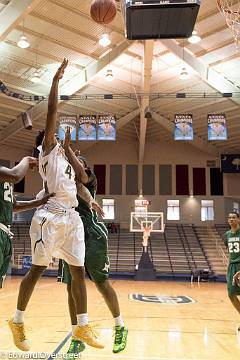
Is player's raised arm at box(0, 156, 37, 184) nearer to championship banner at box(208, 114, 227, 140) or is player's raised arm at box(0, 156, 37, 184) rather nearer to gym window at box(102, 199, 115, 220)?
championship banner at box(208, 114, 227, 140)

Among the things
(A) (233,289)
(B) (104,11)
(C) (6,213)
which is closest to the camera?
(C) (6,213)

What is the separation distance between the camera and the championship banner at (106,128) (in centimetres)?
1516

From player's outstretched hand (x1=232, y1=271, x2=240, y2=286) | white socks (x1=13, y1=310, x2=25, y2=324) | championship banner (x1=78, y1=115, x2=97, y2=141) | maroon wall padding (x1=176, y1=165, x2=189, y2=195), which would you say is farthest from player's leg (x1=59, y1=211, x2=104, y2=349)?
maroon wall padding (x1=176, y1=165, x2=189, y2=195)

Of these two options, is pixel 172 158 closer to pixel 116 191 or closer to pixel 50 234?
pixel 116 191

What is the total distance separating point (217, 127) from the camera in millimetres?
14289

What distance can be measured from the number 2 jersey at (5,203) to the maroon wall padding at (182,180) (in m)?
22.3

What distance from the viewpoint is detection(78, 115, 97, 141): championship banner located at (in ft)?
49.7

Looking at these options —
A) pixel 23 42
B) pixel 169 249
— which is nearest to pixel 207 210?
pixel 169 249

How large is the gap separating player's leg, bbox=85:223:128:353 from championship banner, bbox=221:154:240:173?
71.8ft

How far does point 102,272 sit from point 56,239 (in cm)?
72

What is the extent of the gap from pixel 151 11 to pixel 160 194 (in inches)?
845

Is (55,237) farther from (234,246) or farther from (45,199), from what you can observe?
(234,246)

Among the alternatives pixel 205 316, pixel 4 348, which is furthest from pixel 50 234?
pixel 205 316

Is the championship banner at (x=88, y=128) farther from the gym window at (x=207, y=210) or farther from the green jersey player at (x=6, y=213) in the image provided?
the gym window at (x=207, y=210)
